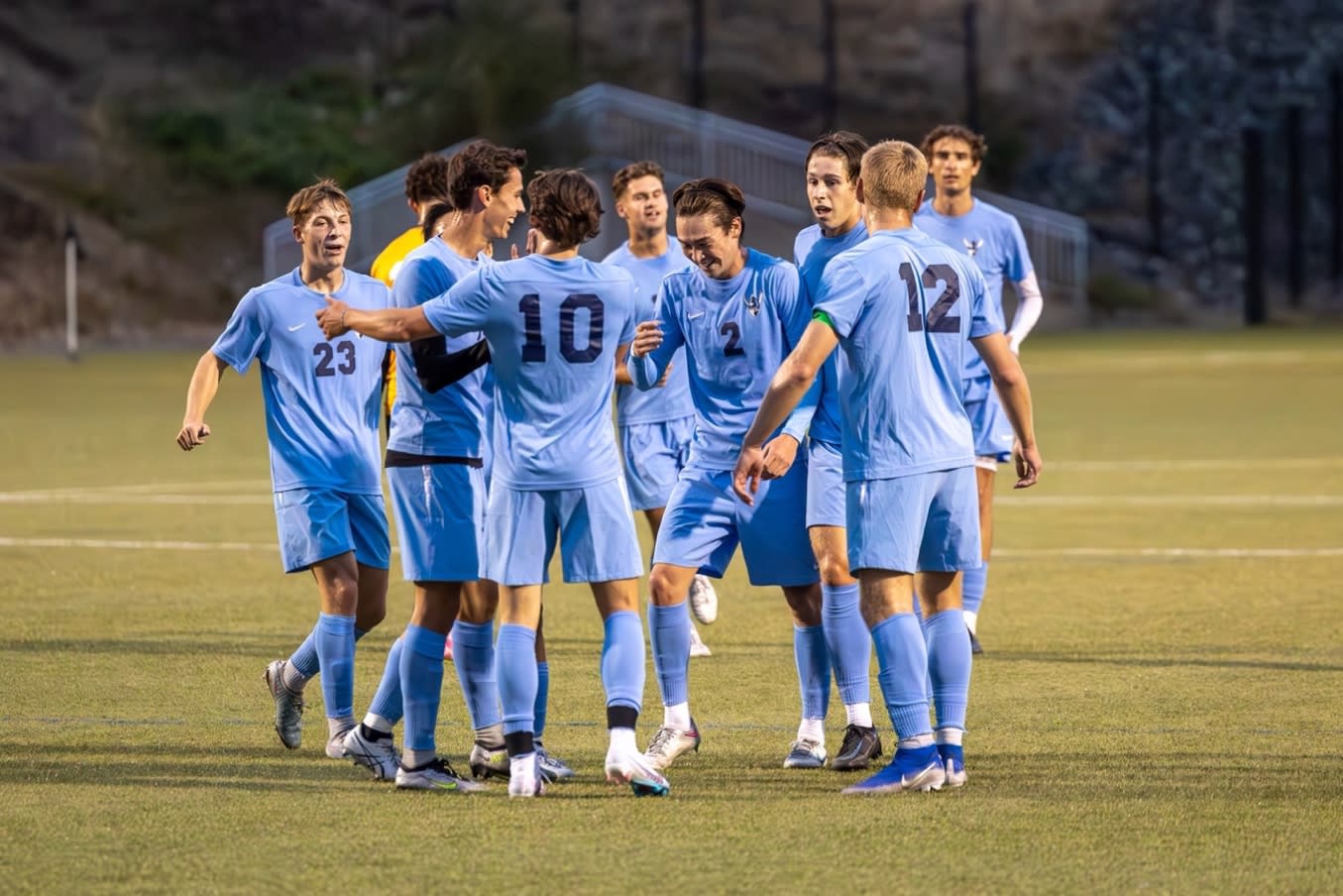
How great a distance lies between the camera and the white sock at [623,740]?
6664mm

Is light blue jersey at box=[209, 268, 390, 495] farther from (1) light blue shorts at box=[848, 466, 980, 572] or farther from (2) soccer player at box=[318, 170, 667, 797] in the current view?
(1) light blue shorts at box=[848, 466, 980, 572]

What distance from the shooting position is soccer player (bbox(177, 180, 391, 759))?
7504 millimetres

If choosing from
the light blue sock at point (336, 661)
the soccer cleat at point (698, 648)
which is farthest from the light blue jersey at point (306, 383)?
the soccer cleat at point (698, 648)

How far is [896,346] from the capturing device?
6.73 m

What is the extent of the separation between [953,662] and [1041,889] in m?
1.39

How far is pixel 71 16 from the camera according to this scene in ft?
178

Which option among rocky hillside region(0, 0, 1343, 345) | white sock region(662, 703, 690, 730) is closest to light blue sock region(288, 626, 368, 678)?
white sock region(662, 703, 690, 730)

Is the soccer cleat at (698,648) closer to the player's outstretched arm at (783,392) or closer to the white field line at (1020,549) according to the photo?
the player's outstretched arm at (783,392)

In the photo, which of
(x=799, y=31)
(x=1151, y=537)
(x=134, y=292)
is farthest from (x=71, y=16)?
(x=1151, y=537)

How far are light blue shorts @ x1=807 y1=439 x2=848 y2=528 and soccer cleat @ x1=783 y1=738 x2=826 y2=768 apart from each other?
732 mm

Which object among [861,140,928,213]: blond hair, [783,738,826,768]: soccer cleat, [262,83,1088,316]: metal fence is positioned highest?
[262,83,1088,316]: metal fence

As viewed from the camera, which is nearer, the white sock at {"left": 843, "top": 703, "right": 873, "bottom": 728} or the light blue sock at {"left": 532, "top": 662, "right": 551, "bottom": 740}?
the light blue sock at {"left": 532, "top": 662, "right": 551, "bottom": 740}

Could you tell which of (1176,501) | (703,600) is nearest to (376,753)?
(703,600)

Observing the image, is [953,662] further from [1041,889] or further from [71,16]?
[71,16]
